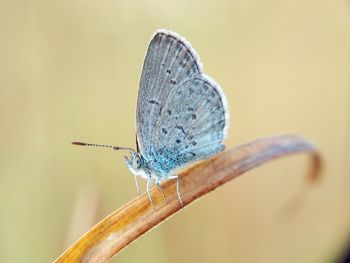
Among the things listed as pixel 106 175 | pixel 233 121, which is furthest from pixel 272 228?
pixel 106 175

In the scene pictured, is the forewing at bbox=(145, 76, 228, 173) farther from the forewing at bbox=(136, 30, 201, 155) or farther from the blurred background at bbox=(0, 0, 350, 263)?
the blurred background at bbox=(0, 0, 350, 263)

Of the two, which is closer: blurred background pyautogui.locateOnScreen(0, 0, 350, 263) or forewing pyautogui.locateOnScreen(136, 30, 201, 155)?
forewing pyautogui.locateOnScreen(136, 30, 201, 155)

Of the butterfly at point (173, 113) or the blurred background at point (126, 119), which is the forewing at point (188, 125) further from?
the blurred background at point (126, 119)

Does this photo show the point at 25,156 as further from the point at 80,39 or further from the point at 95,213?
the point at 95,213

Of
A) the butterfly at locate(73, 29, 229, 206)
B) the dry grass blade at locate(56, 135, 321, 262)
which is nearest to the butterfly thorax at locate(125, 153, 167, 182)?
the butterfly at locate(73, 29, 229, 206)

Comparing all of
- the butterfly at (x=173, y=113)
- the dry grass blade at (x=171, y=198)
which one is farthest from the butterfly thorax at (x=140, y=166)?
the dry grass blade at (x=171, y=198)

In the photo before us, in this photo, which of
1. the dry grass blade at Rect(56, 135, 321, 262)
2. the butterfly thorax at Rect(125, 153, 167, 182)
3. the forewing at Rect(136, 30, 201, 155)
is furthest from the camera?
the butterfly thorax at Rect(125, 153, 167, 182)
